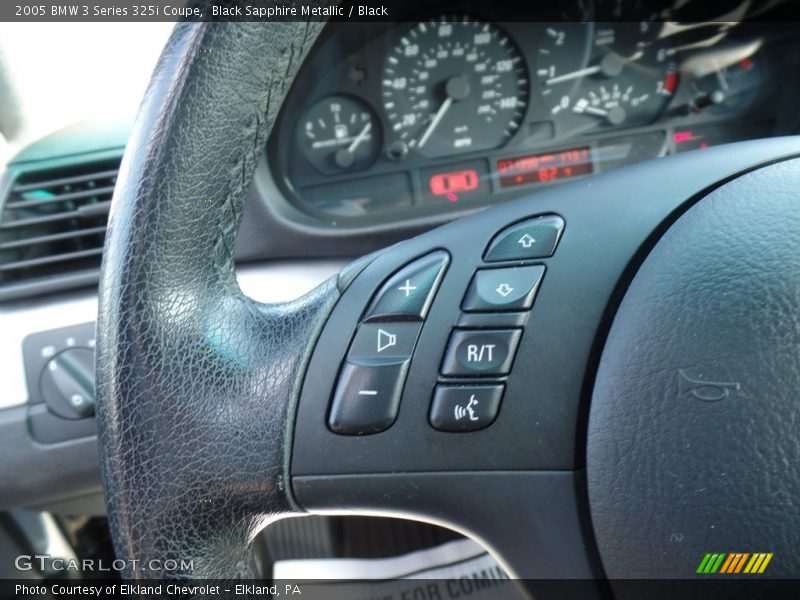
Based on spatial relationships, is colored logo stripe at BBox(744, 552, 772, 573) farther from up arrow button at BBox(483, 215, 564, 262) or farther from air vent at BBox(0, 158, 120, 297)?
air vent at BBox(0, 158, 120, 297)

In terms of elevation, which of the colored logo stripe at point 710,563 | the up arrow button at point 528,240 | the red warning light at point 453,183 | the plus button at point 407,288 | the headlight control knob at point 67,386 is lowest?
the headlight control knob at point 67,386

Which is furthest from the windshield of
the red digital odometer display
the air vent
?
the red digital odometer display

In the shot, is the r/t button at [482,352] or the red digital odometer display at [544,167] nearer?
the r/t button at [482,352]

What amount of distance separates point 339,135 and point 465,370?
1033 millimetres

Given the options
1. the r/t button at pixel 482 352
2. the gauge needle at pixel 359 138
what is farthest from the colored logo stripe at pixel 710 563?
the gauge needle at pixel 359 138

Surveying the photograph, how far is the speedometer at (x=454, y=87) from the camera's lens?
65.1 inches

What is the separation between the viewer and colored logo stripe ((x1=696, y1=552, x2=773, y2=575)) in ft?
1.95

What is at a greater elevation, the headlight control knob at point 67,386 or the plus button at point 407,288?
the plus button at point 407,288

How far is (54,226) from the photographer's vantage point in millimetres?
1354

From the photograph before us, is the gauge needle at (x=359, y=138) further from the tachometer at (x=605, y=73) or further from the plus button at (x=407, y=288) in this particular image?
the plus button at (x=407, y=288)

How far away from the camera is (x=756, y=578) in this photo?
0.60m

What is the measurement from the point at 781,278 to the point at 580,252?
16 centimetres

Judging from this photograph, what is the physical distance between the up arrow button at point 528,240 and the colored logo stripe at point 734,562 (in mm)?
270

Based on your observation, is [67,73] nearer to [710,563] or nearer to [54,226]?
[54,226]
